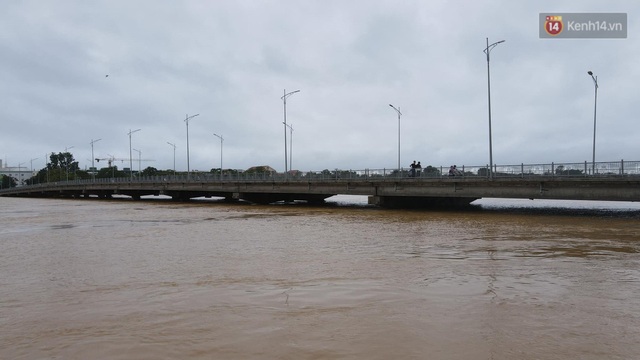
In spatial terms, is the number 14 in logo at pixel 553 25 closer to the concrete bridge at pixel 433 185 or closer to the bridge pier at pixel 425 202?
the concrete bridge at pixel 433 185

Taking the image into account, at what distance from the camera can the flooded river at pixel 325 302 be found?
22.4 ft

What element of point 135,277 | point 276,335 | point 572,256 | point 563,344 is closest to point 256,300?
point 276,335

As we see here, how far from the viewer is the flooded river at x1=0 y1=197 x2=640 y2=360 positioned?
6828 mm

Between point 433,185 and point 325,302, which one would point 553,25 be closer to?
point 433,185

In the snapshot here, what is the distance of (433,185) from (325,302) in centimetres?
3605

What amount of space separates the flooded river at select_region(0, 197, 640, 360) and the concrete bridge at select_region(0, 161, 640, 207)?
1750 centimetres

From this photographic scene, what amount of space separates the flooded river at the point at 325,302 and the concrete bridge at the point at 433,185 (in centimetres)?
1750

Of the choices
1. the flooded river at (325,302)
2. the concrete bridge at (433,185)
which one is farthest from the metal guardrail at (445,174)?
the flooded river at (325,302)

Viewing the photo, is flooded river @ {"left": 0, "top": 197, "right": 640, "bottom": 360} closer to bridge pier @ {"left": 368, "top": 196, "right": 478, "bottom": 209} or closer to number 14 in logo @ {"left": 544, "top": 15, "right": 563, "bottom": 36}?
number 14 in logo @ {"left": 544, "top": 15, "right": 563, "bottom": 36}

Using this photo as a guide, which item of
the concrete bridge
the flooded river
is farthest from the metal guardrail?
the flooded river

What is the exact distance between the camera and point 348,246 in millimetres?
18750

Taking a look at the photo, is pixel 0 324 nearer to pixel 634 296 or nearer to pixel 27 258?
pixel 27 258

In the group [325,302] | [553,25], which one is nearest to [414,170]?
[553,25]

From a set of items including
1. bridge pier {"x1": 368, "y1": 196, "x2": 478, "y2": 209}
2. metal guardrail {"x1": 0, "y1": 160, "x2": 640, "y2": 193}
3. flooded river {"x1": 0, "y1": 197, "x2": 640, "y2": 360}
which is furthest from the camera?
bridge pier {"x1": 368, "y1": 196, "x2": 478, "y2": 209}
